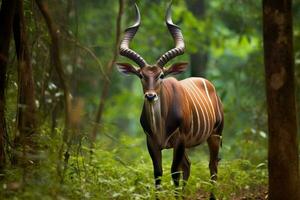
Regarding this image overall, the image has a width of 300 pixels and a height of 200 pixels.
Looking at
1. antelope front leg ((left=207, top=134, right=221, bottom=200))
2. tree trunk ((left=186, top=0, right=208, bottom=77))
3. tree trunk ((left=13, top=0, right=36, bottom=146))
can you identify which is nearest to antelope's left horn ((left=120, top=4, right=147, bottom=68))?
tree trunk ((left=13, top=0, right=36, bottom=146))

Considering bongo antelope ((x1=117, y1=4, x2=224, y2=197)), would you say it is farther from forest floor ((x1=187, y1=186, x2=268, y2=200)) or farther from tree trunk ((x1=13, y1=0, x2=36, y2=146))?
tree trunk ((x1=13, y1=0, x2=36, y2=146))

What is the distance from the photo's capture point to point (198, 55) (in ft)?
62.4

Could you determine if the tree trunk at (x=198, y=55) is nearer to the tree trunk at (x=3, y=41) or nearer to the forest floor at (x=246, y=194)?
the forest floor at (x=246, y=194)

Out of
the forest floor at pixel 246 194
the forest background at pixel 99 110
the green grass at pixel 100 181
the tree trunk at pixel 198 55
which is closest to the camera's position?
the green grass at pixel 100 181

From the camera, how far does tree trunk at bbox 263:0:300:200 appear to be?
6715 mm

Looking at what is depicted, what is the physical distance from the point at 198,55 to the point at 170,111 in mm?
10440

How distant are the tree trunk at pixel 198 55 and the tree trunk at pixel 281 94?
37.5 ft

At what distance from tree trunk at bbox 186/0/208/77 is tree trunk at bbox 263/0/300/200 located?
1144 cm

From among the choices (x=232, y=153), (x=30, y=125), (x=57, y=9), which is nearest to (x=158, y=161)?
(x=30, y=125)

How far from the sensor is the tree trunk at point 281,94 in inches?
264

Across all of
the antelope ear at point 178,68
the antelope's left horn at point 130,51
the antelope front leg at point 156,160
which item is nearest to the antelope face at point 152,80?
the antelope's left horn at point 130,51

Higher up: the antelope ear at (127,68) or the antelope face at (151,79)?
the antelope ear at (127,68)

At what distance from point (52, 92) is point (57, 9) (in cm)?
146

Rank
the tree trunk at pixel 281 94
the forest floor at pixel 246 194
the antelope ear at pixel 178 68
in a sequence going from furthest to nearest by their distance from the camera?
the antelope ear at pixel 178 68 < the forest floor at pixel 246 194 < the tree trunk at pixel 281 94
